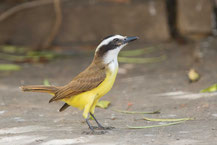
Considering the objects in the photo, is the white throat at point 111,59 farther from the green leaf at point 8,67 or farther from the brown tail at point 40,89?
the green leaf at point 8,67

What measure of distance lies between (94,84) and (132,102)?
1.51m

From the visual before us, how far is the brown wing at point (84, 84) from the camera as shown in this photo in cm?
439

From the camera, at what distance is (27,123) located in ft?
15.5

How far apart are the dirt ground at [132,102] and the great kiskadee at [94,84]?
31cm

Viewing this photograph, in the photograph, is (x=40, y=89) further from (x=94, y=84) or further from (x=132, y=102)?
(x=132, y=102)

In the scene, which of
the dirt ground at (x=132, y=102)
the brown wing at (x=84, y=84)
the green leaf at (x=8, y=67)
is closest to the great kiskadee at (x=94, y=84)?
the brown wing at (x=84, y=84)

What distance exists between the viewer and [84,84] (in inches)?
175

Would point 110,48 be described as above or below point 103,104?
above

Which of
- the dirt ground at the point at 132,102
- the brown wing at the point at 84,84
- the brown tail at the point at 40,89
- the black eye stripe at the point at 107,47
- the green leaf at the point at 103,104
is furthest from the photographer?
the green leaf at the point at 103,104

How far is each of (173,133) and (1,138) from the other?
1.67m

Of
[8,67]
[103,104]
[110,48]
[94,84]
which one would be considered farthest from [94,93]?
[8,67]

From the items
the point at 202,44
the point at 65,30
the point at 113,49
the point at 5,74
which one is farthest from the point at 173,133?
the point at 65,30

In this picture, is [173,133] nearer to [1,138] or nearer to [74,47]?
[1,138]

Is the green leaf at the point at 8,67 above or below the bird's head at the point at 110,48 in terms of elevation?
below
